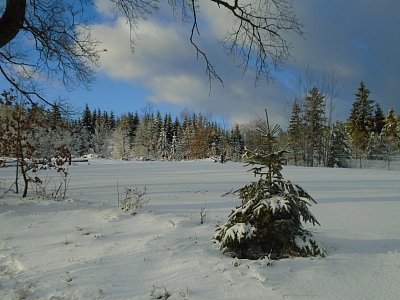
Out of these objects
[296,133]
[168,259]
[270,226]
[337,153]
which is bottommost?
[168,259]

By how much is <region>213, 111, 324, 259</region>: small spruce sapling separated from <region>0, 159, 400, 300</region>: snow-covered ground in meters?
0.25

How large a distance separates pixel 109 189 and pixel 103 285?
314 inches

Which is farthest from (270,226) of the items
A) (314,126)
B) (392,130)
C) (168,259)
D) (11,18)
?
(392,130)

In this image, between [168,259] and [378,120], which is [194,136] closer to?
[378,120]

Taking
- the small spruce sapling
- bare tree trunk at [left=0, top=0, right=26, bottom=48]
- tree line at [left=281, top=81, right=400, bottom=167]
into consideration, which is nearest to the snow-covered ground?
the small spruce sapling

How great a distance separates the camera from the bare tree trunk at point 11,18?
18.2ft

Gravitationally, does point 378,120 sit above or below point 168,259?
above

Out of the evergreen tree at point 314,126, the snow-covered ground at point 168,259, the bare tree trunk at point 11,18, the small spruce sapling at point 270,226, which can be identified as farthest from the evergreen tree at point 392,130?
the bare tree trunk at point 11,18

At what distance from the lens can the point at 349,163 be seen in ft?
147

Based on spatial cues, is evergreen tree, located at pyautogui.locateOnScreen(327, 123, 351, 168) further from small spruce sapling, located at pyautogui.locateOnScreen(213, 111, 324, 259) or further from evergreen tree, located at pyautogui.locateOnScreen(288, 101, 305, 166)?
small spruce sapling, located at pyautogui.locateOnScreen(213, 111, 324, 259)

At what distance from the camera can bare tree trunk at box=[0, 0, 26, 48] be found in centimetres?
554

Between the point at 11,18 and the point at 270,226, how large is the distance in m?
5.01

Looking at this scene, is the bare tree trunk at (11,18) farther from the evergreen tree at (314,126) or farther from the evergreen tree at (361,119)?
the evergreen tree at (361,119)

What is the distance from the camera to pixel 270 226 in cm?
461
